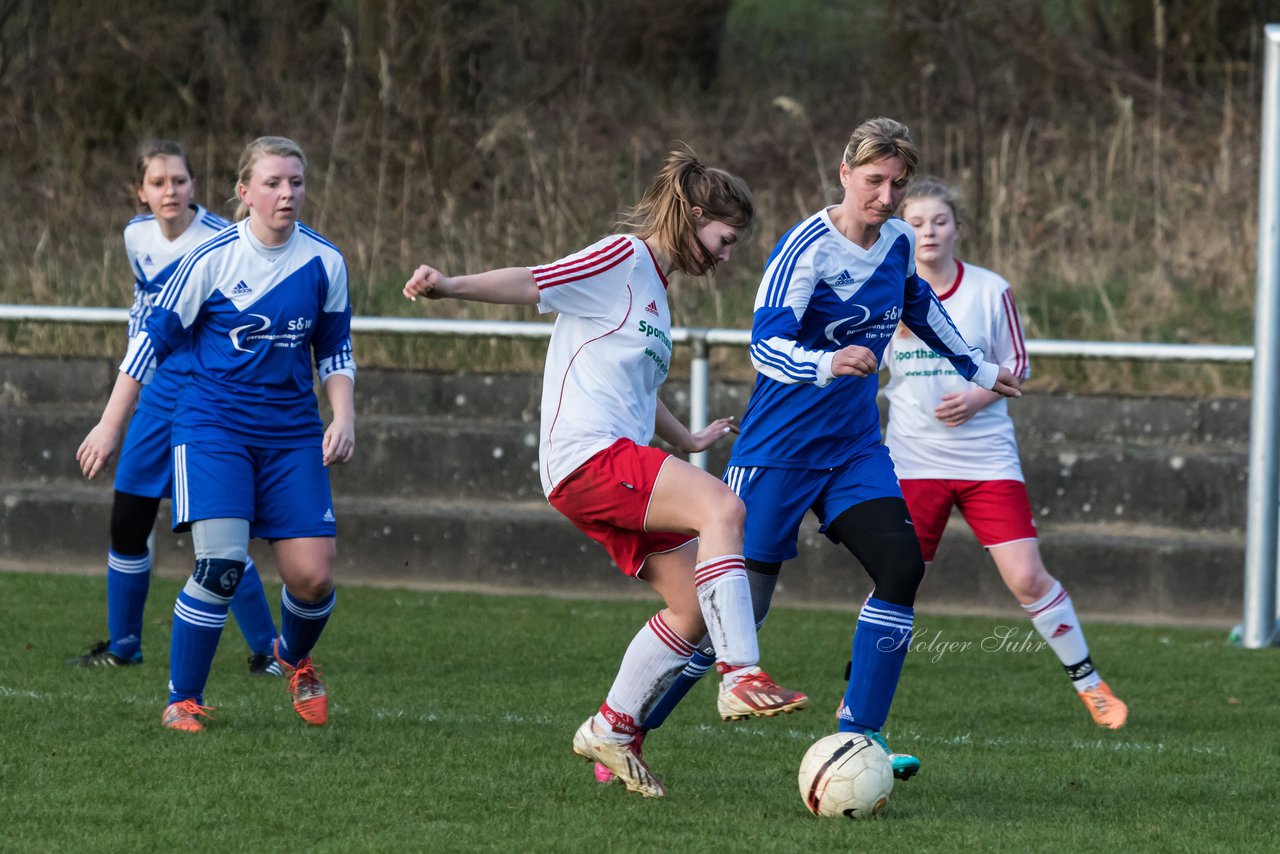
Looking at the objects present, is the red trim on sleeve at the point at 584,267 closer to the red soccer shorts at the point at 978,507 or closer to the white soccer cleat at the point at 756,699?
the white soccer cleat at the point at 756,699

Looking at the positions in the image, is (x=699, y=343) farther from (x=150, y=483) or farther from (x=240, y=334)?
(x=240, y=334)

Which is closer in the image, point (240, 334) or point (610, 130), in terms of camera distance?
point (240, 334)

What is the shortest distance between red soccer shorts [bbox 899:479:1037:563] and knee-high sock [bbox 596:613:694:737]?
74.1 inches

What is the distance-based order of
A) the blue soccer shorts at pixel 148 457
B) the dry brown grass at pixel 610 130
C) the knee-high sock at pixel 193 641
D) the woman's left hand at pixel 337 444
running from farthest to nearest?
the dry brown grass at pixel 610 130 → the blue soccer shorts at pixel 148 457 → the knee-high sock at pixel 193 641 → the woman's left hand at pixel 337 444

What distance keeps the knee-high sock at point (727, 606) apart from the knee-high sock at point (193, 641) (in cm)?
193

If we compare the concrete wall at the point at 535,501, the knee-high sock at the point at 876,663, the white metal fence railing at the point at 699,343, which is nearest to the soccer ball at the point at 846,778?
the knee-high sock at the point at 876,663

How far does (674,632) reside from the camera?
15.7ft

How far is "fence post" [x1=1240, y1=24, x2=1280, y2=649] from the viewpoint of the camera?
8047 mm

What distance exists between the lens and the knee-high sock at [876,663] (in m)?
4.86

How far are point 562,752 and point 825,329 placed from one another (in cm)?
A: 152

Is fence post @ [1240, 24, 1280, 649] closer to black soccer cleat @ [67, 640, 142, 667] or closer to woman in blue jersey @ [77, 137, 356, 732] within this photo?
woman in blue jersey @ [77, 137, 356, 732]

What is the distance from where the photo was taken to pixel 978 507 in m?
6.54

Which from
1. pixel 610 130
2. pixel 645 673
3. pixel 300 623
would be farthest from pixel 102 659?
pixel 610 130

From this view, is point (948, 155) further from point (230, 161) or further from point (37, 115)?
point (37, 115)
